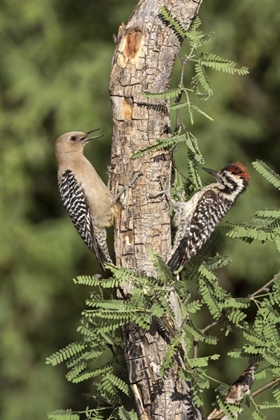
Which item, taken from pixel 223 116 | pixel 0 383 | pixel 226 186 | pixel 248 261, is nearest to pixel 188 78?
pixel 223 116

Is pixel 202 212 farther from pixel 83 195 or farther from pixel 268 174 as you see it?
pixel 83 195

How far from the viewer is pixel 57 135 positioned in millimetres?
9969

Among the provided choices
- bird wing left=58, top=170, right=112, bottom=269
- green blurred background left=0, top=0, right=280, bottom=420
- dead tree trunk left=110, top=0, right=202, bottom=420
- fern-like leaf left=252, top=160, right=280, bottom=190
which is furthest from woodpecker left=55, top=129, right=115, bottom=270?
green blurred background left=0, top=0, right=280, bottom=420

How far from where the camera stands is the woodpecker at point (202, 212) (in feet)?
16.8

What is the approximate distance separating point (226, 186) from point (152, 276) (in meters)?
1.38

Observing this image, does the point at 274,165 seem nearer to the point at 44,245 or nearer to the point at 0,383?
the point at 44,245

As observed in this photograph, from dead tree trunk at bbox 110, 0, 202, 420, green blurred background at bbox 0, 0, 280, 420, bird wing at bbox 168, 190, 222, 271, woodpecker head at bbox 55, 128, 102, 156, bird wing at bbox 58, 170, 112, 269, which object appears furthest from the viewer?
green blurred background at bbox 0, 0, 280, 420

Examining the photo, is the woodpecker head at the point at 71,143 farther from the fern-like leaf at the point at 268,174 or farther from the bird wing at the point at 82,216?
the fern-like leaf at the point at 268,174

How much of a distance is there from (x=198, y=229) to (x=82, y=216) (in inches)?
41.0

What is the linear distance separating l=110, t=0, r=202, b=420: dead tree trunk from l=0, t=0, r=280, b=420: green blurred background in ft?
12.8

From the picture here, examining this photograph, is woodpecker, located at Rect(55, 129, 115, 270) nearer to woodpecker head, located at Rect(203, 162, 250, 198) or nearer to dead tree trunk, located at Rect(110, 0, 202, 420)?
dead tree trunk, located at Rect(110, 0, 202, 420)

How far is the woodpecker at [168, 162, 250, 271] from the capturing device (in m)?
5.11

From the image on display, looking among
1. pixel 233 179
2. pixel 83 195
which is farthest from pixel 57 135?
pixel 233 179

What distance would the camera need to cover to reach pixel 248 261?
934cm
